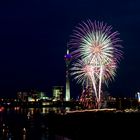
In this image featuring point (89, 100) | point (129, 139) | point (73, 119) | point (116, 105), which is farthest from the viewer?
point (116, 105)

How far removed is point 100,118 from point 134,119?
6916 millimetres

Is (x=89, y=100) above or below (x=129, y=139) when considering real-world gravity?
above

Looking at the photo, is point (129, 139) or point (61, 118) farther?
point (61, 118)

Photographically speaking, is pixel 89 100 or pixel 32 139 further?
pixel 89 100

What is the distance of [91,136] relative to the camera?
53.6m

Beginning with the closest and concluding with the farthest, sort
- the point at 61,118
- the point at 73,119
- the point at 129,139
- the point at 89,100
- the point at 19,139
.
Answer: the point at 129,139, the point at 19,139, the point at 73,119, the point at 61,118, the point at 89,100

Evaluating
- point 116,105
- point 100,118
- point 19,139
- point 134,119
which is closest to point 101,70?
point 100,118

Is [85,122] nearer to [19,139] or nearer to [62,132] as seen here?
[62,132]

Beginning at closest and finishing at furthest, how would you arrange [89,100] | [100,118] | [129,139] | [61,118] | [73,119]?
1. [129,139]
2. [100,118]
3. [73,119]
4. [61,118]
5. [89,100]

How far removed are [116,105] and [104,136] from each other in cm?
9410

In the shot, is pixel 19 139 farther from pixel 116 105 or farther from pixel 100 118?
pixel 116 105

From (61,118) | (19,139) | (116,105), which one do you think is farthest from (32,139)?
(116,105)

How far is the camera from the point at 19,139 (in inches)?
2170


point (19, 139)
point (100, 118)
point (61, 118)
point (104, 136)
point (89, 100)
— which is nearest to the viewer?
point (104, 136)
